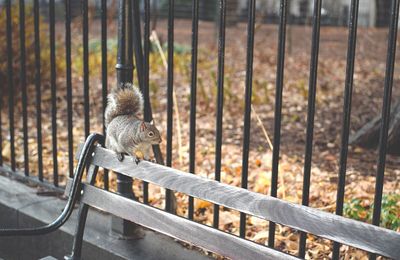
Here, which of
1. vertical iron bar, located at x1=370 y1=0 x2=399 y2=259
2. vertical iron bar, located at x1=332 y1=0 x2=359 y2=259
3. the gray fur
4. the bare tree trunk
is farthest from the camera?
the bare tree trunk

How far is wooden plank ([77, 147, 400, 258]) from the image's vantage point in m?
1.78

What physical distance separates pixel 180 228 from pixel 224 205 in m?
0.23

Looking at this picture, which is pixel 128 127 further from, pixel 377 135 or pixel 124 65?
pixel 377 135

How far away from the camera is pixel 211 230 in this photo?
2193 mm

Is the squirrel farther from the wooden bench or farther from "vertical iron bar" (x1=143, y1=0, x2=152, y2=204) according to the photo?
"vertical iron bar" (x1=143, y1=0, x2=152, y2=204)

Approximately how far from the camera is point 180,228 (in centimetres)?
229

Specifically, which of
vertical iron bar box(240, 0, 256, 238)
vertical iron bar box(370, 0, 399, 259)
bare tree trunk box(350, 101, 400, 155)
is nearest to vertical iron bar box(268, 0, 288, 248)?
vertical iron bar box(240, 0, 256, 238)

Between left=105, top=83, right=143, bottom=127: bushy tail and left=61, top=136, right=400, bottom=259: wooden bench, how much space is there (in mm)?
181

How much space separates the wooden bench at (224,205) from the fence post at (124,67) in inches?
11.9

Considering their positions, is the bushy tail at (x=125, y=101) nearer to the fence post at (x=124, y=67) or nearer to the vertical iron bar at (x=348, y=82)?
the fence post at (x=124, y=67)

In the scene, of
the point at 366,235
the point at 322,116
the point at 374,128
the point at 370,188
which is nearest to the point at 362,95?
the point at 322,116

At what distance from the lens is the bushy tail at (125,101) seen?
8.30 ft

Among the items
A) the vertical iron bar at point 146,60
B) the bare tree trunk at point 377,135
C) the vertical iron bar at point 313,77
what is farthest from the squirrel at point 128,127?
the bare tree trunk at point 377,135

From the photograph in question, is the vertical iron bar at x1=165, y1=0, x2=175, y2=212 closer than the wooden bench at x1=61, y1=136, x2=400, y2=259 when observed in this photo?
No
